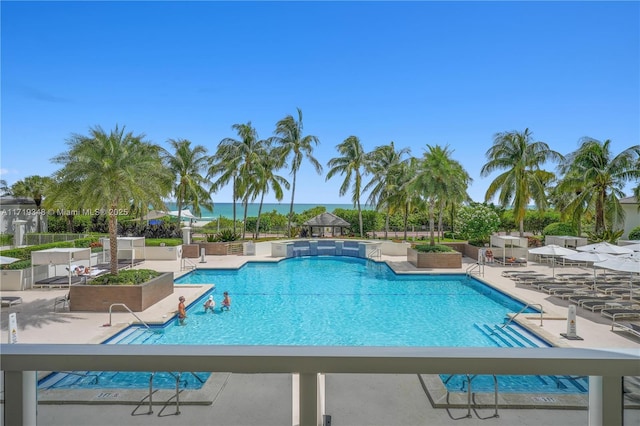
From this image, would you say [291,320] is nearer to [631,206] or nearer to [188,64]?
[188,64]

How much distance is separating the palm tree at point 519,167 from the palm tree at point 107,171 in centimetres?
2381

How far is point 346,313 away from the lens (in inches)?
496

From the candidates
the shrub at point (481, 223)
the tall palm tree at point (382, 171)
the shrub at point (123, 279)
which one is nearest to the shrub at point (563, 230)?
the shrub at point (481, 223)

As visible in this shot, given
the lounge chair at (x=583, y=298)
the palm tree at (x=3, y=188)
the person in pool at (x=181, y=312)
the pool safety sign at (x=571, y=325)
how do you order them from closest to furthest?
the pool safety sign at (x=571, y=325), the person in pool at (x=181, y=312), the lounge chair at (x=583, y=298), the palm tree at (x=3, y=188)

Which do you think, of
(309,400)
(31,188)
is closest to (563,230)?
(309,400)

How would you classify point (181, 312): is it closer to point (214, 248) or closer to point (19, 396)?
point (19, 396)

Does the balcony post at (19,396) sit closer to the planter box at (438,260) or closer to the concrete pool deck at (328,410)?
the concrete pool deck at (328,410)

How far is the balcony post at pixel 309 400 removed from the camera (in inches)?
49.8

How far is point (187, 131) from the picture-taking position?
3272 centimetres

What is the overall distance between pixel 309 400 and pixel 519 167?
28.6 meters

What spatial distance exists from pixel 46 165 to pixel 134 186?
11.9ft

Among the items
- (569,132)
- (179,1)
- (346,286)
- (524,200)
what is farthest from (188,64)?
(569,132)

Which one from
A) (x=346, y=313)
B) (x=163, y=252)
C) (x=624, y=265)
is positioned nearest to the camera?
(x=624, y=265)

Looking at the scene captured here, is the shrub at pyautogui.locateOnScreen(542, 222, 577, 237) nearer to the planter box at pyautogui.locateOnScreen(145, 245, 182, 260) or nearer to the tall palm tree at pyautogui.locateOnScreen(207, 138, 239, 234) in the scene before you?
the tall palm tree at pyautogui.locateOnScreen(207, 138, 239, 234)
